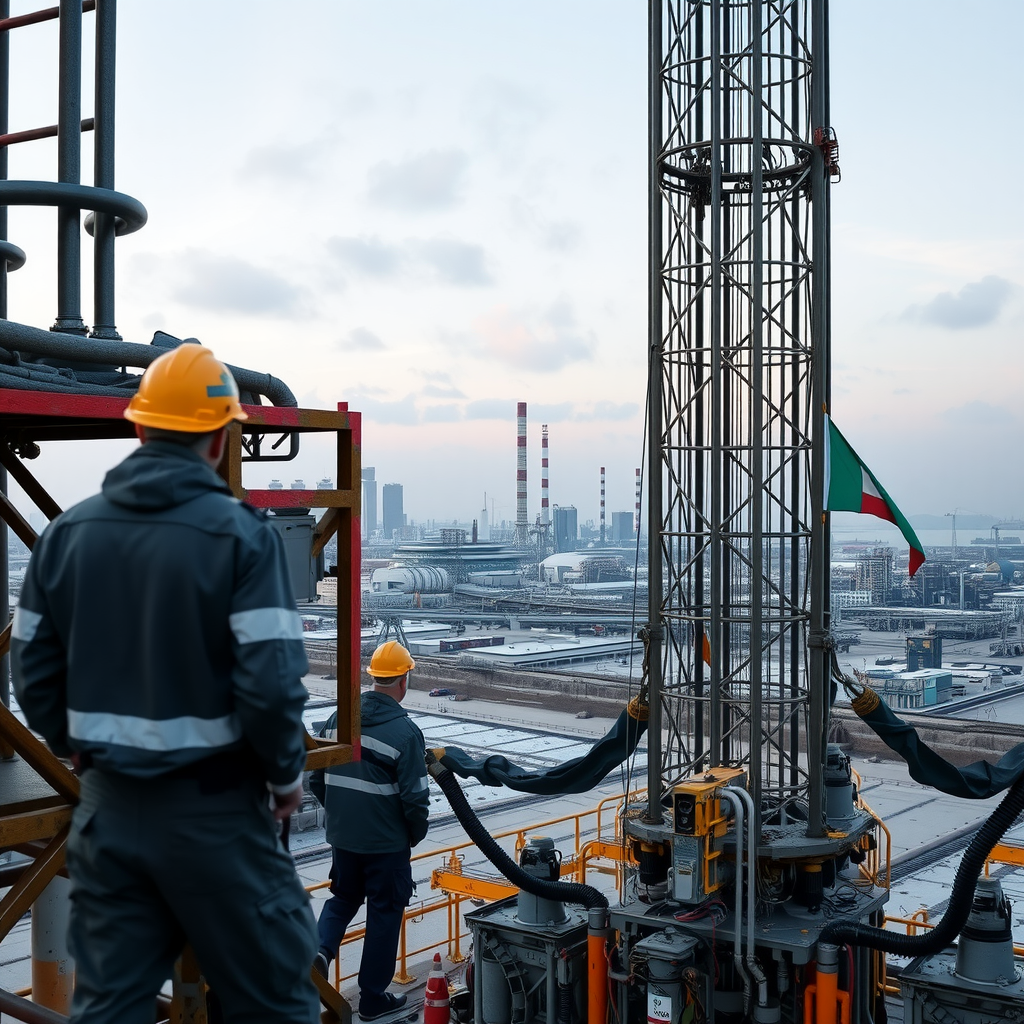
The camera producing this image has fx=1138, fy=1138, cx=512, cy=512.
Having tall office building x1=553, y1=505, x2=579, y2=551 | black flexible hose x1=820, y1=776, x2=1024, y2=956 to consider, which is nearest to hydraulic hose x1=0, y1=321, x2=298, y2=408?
black flexible hose x1=820, y1=776, x2=1024, y2=956

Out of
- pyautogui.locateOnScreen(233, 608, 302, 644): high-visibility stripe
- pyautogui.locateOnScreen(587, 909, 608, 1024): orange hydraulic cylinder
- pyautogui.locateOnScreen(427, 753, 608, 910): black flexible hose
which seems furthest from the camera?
pyautogui.locateOnScreen(427, 753, 608, 910): black flexible hose

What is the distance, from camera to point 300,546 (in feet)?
17.9

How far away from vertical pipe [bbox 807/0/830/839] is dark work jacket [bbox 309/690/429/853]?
2.97 metres

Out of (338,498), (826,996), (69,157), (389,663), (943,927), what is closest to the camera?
(338,498)

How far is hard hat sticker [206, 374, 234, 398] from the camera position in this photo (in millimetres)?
2752

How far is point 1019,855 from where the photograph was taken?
33.2ft

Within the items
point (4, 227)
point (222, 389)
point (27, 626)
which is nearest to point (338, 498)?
point (222, 389)

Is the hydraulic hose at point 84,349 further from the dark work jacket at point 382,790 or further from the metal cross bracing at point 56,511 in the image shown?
the dark work jacket at point 382,790

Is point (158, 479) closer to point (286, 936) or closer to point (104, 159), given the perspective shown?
point (286, 936)

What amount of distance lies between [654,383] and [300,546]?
13.5 feet

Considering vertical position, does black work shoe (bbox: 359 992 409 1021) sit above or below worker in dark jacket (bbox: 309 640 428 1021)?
below

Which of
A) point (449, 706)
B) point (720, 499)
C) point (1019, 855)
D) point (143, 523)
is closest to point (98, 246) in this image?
point (143, 523)

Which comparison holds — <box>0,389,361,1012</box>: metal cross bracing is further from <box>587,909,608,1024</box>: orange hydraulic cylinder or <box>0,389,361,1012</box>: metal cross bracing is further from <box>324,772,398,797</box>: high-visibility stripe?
<box>587,909,608,1024</box>: orange hydraulic cylinder

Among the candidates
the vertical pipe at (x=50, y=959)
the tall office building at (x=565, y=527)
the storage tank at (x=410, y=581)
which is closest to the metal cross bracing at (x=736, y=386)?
the vertical pipe at (x=50, y=959)
